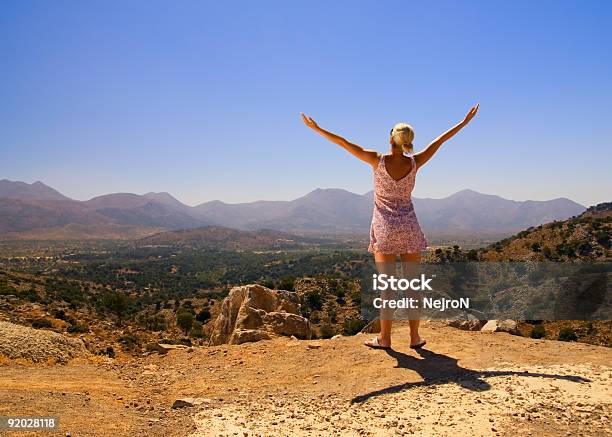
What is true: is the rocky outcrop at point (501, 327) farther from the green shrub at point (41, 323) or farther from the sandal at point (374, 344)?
the green shrub at point (41, 323)

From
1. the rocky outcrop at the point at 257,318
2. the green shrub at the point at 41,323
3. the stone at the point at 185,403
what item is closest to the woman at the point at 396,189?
the stone at the point at 185,403

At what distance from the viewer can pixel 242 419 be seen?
5.17 m

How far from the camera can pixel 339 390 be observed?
5.98 m

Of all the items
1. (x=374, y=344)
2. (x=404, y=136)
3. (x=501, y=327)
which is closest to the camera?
(x=404, y=136)

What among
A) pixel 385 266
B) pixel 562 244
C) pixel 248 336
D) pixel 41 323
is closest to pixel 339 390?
pixel 385 266

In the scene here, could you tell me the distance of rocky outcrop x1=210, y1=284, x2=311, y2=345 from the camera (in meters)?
9.97

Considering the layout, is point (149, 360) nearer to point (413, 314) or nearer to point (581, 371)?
point (413, 314)

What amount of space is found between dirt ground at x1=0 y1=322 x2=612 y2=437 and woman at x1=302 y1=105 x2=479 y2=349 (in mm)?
1708

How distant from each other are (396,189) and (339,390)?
2941mm

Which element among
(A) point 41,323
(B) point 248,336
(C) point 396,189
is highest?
(C) point 396,189

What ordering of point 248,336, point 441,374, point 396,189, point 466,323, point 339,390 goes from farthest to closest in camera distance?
1. point 466,323
2. point 248,336
3. point 396,189
4. point 441,374
5. point 339,390

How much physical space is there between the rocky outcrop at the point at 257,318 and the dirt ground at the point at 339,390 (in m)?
1.72

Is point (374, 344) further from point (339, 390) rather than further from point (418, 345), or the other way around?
point (339, 390)

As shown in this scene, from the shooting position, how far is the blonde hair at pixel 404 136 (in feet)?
21.5
